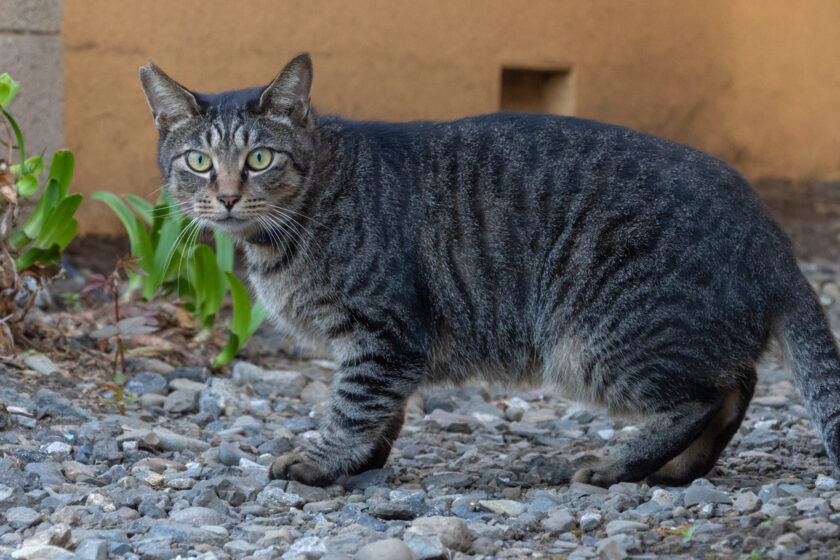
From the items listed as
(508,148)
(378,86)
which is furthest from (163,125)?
(378,86)

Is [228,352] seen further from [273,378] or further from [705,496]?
[705,496]

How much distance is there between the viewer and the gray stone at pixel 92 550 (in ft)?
7.97

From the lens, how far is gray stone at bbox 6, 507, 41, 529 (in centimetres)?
266

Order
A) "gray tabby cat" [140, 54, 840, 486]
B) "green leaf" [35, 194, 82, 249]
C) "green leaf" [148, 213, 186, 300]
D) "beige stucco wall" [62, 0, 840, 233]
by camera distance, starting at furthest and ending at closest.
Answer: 1. "beige stucco wall" [62, 0, 840, 233]
2. "green leaf" [148, 213, 186, 300]
3. "green leaf" [35, 194, 82, 249]
4. "gray tabby cat" [140, 54, 840, 486]

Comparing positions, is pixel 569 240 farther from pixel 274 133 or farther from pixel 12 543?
pixel 12 543

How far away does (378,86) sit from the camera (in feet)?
23.0

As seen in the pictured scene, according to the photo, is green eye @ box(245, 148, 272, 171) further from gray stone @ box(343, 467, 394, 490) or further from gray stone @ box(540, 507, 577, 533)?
gray stone @ box(540, 507, 577, 533)

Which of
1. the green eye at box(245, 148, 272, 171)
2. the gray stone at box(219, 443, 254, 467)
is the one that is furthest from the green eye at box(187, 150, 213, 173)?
the gray stone at box(219, 443, 254, 467)

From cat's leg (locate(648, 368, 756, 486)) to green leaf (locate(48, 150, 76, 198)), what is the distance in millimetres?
2816

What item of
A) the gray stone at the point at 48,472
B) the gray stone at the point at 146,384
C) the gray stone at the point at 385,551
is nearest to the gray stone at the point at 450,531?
the gray stone at the point at 385,551

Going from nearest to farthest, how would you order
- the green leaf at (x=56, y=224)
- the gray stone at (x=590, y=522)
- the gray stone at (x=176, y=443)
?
the gray stone at (x=590, y=522) < the gray stone at (x=176, y=443) < the green leaf at (x=56, y=224)

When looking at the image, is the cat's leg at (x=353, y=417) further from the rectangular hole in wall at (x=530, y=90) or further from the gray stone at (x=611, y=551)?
the rectangular hole in wall at (x=530, y=90)

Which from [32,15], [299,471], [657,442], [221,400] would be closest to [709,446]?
[657,442]

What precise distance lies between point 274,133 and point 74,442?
1288mm
